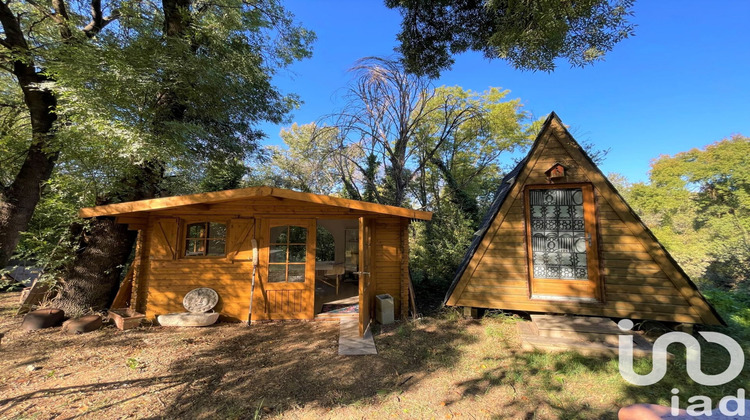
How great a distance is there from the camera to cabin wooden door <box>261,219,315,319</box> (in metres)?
5.36

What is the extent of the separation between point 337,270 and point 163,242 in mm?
4376

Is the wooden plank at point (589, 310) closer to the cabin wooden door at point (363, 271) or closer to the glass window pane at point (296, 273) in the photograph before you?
the cabin wooden door at point (363, 271)

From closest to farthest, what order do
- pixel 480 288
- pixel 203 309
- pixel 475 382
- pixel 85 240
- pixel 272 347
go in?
pixel 475 382
pixel 272 347
pixel 480 288
pixel 203 309
pixel 85 240

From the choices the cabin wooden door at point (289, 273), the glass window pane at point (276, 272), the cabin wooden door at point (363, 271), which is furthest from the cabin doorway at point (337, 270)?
the glass window pane at point (276, 272)

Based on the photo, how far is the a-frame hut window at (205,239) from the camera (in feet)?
17.8

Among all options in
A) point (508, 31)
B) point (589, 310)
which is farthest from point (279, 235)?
point (589, 310)

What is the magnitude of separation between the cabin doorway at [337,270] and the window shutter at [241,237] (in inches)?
78.1

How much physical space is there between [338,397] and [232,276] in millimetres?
3582

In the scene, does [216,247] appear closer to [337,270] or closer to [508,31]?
[337,270]

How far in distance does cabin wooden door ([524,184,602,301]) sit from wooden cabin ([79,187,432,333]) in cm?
205

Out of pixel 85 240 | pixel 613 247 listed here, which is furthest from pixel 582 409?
pixel 85 240

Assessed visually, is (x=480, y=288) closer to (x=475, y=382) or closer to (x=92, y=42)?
(x=475, y=382)

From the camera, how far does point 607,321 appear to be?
417cm

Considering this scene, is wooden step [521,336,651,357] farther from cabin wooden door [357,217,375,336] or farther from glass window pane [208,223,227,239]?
glass window pane [208,223,227,239]
